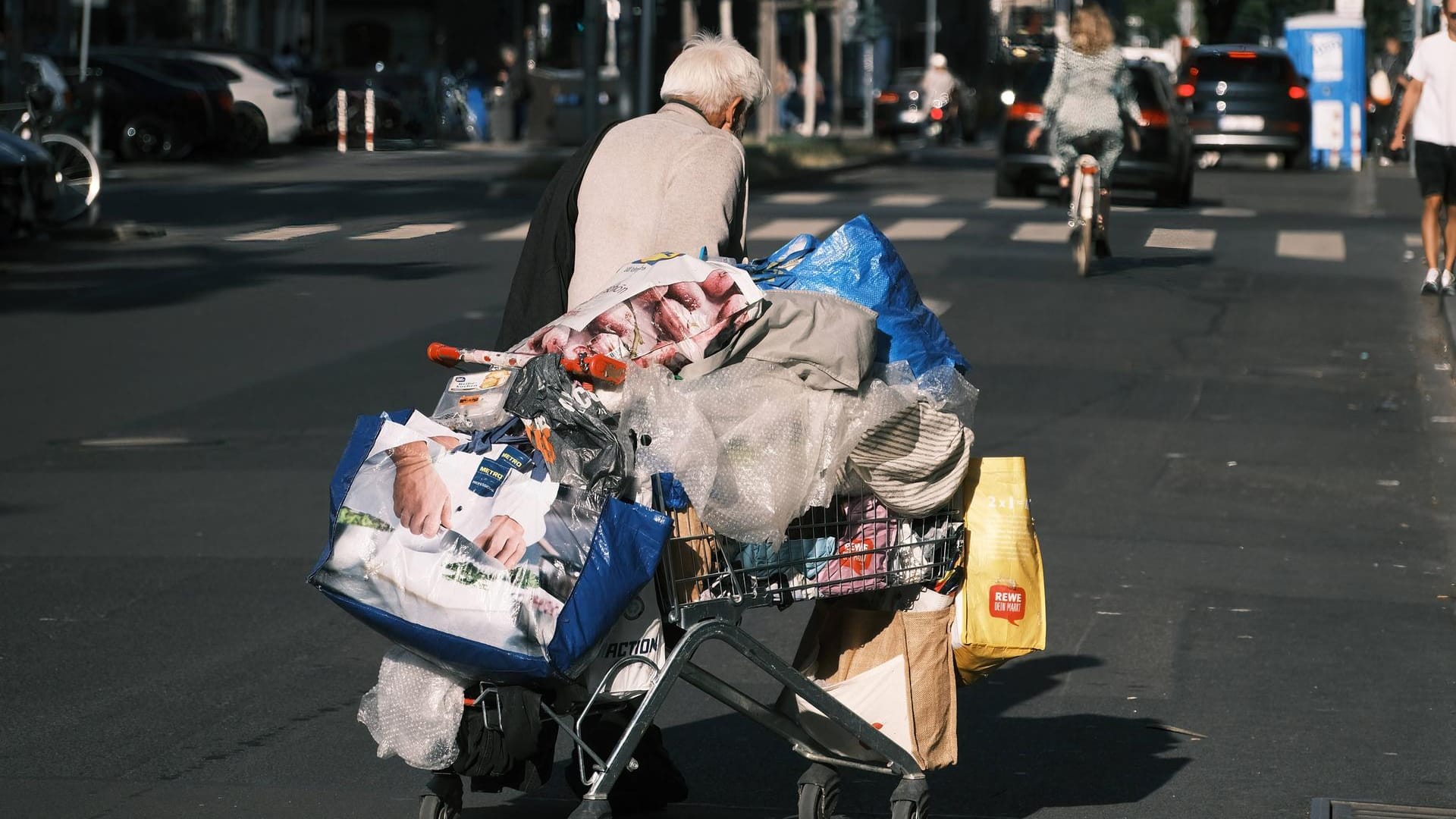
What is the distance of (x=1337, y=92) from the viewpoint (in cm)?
3541

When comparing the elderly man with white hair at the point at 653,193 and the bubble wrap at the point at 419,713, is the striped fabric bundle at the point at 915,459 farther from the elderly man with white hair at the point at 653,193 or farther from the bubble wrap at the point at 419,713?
the bubble wrap at the point at 419,713

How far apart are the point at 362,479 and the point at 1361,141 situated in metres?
34.0

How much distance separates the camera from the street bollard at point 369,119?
705cm

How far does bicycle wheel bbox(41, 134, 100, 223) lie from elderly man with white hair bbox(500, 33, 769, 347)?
1469 cm

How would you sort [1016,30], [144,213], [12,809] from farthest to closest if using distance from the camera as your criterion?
[1016,30] → [144,213] → [12,809]

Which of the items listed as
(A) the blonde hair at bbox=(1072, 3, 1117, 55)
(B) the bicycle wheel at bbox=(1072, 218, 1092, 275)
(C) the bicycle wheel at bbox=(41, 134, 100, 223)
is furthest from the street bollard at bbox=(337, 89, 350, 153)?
(C) the bicycle wheel at bbox=(41, 134, 100, 223)

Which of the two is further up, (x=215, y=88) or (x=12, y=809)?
(x=215, y=88)

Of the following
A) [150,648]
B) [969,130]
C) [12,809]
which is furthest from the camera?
[969,130]

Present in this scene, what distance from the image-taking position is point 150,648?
614 centimetres

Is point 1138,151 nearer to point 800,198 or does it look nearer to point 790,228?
point 790,228

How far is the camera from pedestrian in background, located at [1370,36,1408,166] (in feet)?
91.9

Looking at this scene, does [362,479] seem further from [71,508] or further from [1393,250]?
[1393,250]

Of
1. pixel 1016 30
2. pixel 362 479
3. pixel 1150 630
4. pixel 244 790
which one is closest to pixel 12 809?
pixel 244 790

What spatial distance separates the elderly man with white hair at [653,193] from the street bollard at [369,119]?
2.38 meters
